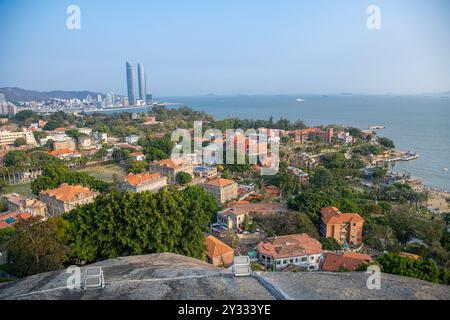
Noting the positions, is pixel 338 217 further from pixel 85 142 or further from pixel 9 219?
pixel 85 142

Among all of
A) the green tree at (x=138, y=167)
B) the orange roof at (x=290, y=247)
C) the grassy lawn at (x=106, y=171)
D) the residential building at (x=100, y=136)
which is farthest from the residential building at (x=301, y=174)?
the residential building at (x=100, y=136)

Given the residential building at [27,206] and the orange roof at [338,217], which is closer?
the orange roof at [338,217]

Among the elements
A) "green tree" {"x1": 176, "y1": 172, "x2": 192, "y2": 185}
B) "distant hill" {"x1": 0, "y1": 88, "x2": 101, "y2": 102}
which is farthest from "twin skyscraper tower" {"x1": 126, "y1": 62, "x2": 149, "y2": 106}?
"green tree" {"x1": 176, "y1": 172, "x2": 192, "y2": 185}

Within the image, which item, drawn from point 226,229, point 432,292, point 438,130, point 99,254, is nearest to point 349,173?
point 226,229

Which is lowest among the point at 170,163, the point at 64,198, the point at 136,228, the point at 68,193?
the point at 64,198

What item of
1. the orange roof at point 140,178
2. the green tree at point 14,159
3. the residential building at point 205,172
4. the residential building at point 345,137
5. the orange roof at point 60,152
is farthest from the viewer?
the residential building at point 345,137

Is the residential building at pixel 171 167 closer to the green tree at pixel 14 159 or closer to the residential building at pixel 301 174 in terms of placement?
the residential building at pixel 301 174

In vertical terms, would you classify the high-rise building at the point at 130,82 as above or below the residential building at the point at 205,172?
above

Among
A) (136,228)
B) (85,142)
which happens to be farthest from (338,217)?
(85,142)
